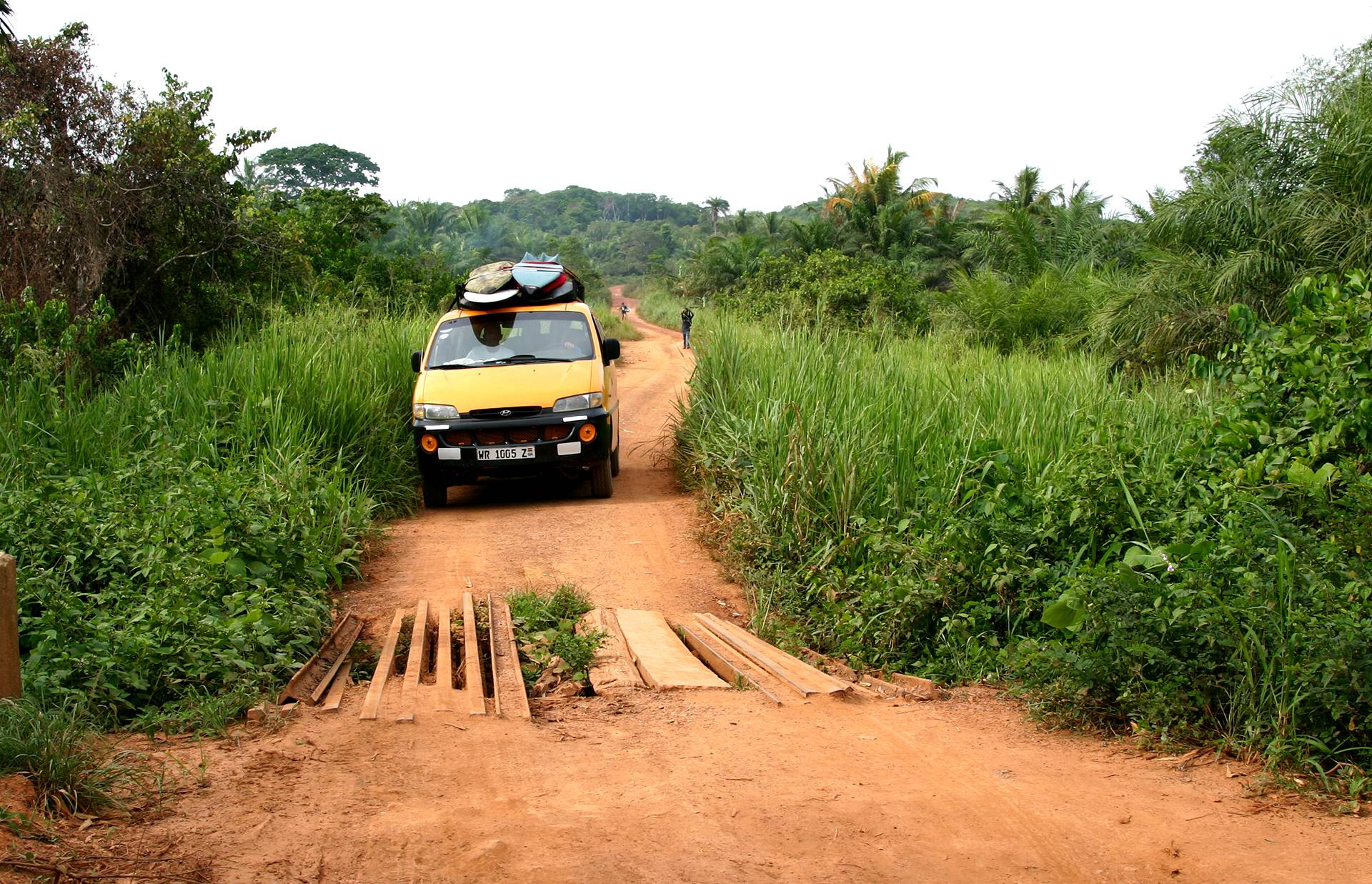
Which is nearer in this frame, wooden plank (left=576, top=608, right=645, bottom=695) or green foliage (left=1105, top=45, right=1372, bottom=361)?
wooden plank (left=576, top=608, right=645, bottom=695)

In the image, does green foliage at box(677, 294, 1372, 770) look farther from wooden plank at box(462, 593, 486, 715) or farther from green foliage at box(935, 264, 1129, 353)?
green foliage at box(935, 264, 1129, 353)

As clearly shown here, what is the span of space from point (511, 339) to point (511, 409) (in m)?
1.20

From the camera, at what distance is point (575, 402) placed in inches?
403

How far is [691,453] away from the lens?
1126 centimetres

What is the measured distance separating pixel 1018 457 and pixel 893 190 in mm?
35477

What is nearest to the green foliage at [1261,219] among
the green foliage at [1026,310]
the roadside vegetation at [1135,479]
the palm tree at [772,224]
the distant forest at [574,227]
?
the roadside vegetation at [1135,479]

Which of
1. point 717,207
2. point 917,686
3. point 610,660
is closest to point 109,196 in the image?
point 610,660

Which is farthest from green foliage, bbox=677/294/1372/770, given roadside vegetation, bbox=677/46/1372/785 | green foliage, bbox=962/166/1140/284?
green foliage, bbox=962/166/1140/284

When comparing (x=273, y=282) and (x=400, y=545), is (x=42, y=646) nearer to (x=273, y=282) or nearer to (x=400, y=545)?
(x=400, y=545)

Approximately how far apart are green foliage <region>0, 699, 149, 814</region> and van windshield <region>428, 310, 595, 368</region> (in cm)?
689

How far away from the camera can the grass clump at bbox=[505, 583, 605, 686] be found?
5906 mm

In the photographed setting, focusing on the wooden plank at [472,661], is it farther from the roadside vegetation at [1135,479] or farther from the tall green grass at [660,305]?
the tall green grass at [660,305]

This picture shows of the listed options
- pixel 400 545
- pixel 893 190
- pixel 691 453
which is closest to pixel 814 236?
pixel 893 190

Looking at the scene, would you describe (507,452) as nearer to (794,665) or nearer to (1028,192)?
(794,665)
